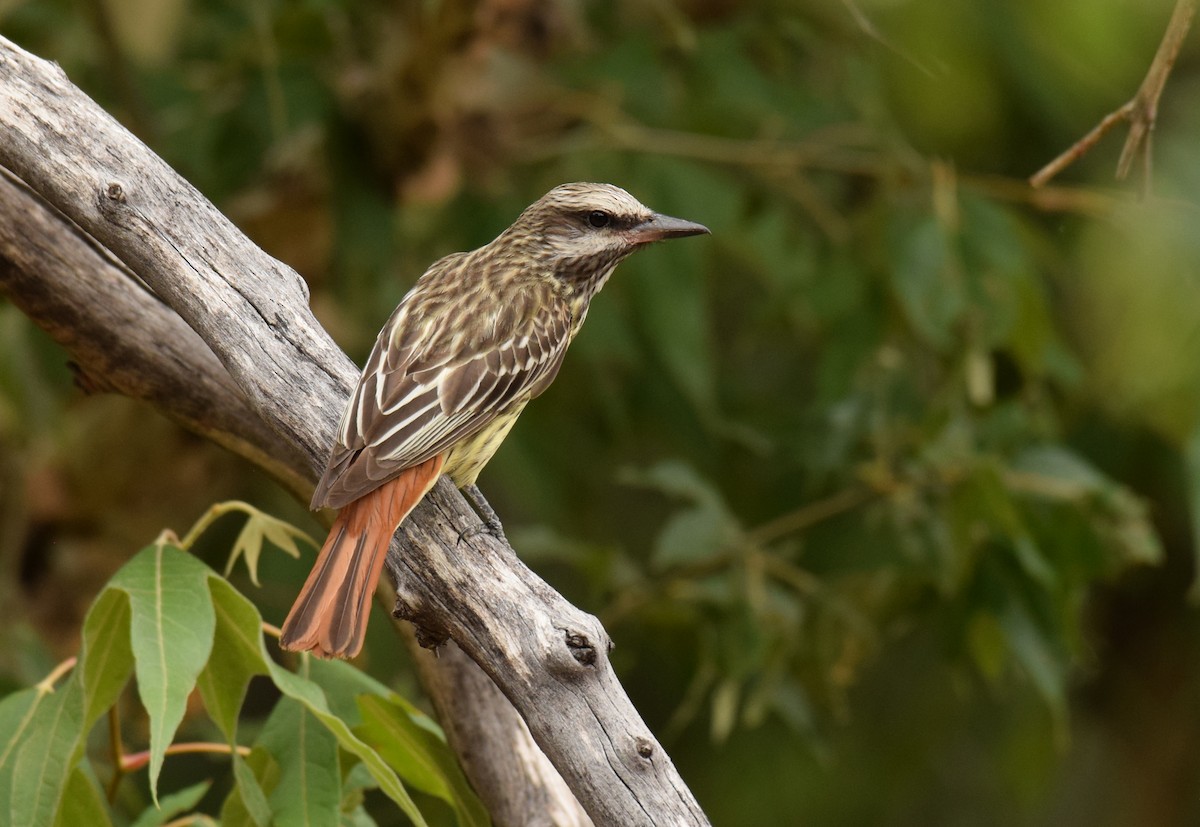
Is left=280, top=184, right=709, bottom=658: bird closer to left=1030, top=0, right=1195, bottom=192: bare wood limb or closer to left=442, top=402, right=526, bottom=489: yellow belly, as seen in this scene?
left=442, top=402, right=526, bottom=489: yellow belly

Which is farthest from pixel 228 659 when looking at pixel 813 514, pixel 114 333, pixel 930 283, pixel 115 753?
pixel 930 283

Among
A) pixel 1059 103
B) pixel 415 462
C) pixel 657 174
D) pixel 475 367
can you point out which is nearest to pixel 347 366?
pixel 415 462

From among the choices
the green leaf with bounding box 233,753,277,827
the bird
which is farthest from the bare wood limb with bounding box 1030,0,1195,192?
the green leaf with bounding box 233,753,277,827

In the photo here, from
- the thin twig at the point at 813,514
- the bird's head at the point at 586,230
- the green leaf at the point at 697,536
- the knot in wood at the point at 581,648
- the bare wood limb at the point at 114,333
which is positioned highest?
the bird's head at the point at 586,230

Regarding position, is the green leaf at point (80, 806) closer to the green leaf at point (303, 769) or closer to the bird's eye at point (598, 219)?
the green leaf at point (303, 769)

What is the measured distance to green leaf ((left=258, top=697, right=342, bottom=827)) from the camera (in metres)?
2.69

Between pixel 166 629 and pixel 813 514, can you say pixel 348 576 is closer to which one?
pixel 166 629

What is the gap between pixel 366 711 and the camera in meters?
2.92

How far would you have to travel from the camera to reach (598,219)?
12.9 feet

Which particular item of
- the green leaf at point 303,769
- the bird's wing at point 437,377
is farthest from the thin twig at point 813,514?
the green leaf at point 303,769

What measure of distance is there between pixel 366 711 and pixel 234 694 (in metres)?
0.27

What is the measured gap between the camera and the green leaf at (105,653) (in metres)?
2.63

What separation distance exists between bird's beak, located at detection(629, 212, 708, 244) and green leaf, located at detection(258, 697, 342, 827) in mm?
1554

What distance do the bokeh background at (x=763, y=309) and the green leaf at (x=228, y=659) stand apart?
4.90ft
